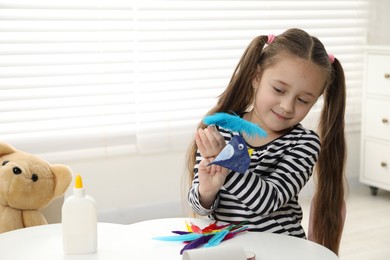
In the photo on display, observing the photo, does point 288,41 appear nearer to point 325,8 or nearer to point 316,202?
point 316,202

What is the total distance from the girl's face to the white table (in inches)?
12.9

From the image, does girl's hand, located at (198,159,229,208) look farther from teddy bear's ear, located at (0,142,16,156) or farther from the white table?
teddy bear's ear, located at (0,142,16,156)

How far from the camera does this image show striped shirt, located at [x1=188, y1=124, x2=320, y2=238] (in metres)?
1.50

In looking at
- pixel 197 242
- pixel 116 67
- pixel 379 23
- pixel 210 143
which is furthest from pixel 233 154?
pixel 379 23

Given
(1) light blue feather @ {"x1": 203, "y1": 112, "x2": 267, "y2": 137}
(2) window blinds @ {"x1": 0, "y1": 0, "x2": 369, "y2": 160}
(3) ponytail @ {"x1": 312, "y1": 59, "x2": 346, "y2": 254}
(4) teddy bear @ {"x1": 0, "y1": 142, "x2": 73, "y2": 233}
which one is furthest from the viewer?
(2) window blinds @ {"x1": 0, "y1": 0, "x2": 369, "y2": 160}

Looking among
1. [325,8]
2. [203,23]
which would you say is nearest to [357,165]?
[325,8]

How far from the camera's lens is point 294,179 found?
1.61 m

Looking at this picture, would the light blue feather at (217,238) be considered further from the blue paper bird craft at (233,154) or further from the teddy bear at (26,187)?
the teddy bear at (26,187)

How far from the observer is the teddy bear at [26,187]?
192 cm

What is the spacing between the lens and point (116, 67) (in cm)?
329

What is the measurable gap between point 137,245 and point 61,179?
0.66 meters

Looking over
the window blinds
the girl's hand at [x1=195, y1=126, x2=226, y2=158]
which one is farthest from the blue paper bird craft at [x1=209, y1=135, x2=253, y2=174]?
the window blinds

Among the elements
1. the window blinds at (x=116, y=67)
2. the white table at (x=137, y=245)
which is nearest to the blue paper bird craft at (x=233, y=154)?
the white table at (x=137, y=245)

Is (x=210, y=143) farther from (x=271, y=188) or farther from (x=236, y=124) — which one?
(x=271, y=188)
